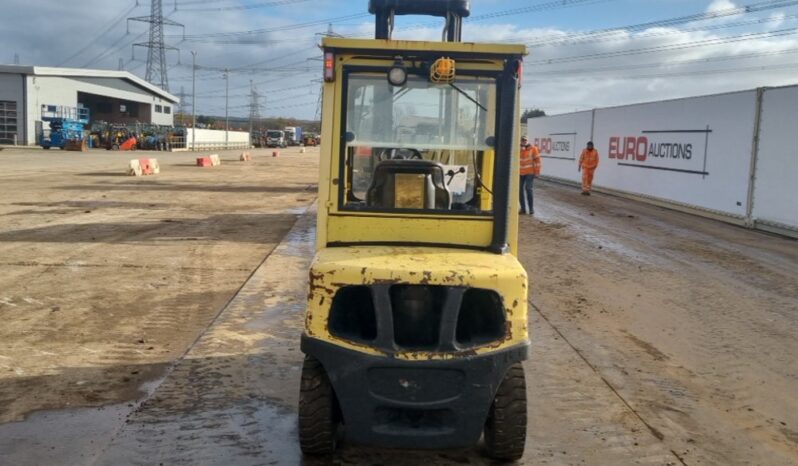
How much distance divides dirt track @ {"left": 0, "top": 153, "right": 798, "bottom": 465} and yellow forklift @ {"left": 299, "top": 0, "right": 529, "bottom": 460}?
55cm

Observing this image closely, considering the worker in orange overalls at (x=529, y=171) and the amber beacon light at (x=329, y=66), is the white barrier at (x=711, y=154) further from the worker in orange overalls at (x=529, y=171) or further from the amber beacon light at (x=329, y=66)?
the amber beacon light at (x=329, y=66)

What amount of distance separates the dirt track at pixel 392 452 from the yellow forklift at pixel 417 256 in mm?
553

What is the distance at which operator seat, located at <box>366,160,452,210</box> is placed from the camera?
439cm

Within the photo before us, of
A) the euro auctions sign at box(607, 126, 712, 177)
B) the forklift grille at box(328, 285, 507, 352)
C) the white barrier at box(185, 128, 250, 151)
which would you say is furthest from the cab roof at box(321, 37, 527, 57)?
the white barrier at box(185, 128, 250, 151)

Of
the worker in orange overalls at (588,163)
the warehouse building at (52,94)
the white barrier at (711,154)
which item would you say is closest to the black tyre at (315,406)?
the white barrier at (711,154)

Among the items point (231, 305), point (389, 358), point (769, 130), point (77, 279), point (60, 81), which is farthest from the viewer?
point (60, 81)

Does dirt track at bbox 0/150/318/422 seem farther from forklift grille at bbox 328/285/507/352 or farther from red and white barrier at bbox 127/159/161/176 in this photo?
red and white barrier at bbox 127/159/161/176

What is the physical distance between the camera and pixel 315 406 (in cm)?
388

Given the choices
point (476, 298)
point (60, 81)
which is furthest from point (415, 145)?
point (60, 81)

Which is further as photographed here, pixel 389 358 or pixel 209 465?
pixel 209 465

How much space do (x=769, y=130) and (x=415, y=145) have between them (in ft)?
44.3

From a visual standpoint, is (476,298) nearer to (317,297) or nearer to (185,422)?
(317,297)

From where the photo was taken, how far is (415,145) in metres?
4.44

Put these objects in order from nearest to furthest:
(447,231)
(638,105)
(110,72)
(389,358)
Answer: (389,358) < (447,231) < (638,105) < (110,72)
